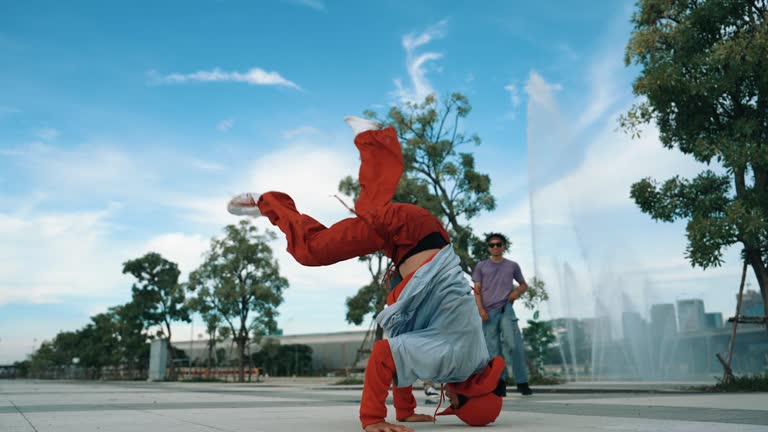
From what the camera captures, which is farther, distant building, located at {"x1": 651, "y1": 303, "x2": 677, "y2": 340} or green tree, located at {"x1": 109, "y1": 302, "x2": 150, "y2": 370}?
green tree, located at {"x1": 109, "y1": 302, "x2": 150, "y2": 370}

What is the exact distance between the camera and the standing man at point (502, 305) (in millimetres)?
6809

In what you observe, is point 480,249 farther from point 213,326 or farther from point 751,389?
point 213,326

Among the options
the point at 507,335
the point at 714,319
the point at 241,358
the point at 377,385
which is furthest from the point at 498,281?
the point at 241,358

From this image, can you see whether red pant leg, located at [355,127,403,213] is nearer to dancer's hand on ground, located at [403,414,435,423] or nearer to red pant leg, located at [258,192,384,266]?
red pant leg, located at [258,192,384,266]

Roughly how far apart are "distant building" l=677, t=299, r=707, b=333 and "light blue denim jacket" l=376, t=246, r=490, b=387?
1264cm

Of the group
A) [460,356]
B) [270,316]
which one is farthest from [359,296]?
[460,356]

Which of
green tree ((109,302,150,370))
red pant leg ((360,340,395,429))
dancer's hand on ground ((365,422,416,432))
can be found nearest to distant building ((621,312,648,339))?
red pant leg ((360,340,395,429))

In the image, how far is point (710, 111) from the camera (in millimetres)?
9172

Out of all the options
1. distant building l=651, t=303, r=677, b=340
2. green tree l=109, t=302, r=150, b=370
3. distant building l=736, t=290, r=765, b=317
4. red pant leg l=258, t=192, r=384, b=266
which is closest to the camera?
red pant leg l=258, t=192, r=384, b=266

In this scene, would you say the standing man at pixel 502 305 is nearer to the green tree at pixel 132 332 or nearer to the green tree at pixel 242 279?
the green tree at pixel 242 279

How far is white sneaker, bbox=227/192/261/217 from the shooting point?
3.67 m

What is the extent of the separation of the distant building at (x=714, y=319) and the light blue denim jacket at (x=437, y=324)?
44.8 feet

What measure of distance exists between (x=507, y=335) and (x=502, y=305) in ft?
1.12

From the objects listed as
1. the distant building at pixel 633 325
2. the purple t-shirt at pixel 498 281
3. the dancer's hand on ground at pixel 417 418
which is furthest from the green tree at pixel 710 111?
the dancer's hand on ground at pixel 417 418
